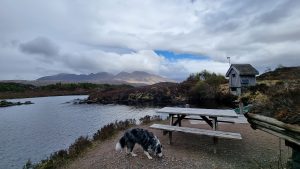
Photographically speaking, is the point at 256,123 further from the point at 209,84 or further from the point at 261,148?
the point at 209,84

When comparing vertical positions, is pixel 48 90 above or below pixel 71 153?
above

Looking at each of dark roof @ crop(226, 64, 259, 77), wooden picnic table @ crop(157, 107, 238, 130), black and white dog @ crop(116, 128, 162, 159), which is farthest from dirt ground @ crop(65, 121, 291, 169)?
dark roof @ crop(226, 64, 259, 77)

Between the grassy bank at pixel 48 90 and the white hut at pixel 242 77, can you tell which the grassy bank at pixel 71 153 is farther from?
the grassy bank at pixel 48 90

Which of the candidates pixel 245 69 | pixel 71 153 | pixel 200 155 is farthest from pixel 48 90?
pixel 200 155

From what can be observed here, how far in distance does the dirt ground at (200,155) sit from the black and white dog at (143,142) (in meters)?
0.26

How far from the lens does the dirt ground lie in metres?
8.51

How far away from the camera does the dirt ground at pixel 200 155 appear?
851cm

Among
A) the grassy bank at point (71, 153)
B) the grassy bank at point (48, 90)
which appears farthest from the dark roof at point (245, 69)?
the grassy bank at point (48, 90)

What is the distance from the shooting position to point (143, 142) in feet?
30.3

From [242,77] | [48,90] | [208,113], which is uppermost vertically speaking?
[242,77]

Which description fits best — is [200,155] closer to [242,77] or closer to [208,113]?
[208,113]

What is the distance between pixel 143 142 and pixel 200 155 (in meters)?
2.08

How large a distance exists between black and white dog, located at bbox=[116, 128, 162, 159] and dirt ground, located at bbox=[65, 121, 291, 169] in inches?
10.1

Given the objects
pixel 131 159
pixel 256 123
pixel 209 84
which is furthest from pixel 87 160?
pixel 209 84
